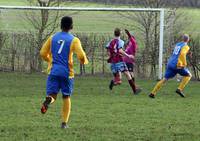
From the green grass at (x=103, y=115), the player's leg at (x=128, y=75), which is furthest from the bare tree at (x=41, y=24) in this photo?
the player's leg at (x=128, y=75)

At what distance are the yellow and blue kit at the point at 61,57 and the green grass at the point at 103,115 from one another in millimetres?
742

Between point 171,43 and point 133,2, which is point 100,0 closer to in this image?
point 133,2

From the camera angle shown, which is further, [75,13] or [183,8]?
[183,8]

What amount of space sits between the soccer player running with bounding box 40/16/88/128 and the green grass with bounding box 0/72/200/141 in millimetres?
545

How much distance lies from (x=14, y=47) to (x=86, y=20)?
10.1ft

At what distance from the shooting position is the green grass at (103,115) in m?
9.51

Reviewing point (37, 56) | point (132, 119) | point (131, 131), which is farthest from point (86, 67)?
point (131, 131)

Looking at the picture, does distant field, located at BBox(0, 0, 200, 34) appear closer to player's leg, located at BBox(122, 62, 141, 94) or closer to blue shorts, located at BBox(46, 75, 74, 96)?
player's leg, located at BBox(122, 62, 141, 94)

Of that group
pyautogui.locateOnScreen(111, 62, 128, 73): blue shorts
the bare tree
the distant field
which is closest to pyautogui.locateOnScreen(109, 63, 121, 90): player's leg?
pyautogui.locateOnScreen(111, 62, 128, 73): blue shorts

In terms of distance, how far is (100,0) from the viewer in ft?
89.3

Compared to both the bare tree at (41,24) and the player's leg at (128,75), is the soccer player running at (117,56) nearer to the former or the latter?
the player's leg at (128,75)

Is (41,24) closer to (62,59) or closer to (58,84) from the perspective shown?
(58,84)

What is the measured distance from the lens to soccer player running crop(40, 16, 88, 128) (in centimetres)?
998

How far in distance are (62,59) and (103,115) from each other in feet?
7.36
